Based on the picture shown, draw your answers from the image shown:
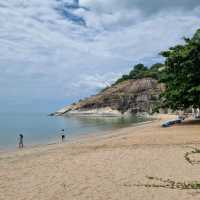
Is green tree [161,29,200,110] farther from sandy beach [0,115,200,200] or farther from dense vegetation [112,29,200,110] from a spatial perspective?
sandy beach [0,115,200,200]

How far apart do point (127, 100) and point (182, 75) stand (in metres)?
78.7

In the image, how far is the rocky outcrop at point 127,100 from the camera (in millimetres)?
108875

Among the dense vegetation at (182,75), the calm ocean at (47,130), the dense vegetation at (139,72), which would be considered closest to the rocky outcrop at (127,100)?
the dense vegetation at (139,72)

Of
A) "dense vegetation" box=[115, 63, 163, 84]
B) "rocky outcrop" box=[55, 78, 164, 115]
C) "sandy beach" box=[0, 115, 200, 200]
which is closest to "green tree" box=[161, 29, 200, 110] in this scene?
"sandy beach" box=[0, 115, 200, 200]

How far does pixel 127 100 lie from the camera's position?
4336 inches

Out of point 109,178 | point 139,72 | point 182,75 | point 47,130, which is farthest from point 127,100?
point 109,178

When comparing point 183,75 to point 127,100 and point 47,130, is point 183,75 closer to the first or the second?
point 47,130

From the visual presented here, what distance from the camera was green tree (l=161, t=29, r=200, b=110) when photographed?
29891 millimetres

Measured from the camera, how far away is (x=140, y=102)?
109 meters

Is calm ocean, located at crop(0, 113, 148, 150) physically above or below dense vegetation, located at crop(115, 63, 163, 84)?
below

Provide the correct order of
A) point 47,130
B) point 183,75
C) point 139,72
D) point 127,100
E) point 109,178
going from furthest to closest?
point 139,72, point 127,100, point 47,130, point 183,75, point 109,178

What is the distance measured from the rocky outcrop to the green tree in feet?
239

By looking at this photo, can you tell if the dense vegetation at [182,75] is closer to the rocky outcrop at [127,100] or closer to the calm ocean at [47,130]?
the calm ocean at [47,130]

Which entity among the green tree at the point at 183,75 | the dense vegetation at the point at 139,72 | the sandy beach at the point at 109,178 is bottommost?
the sandy beach at the point at 109,178
